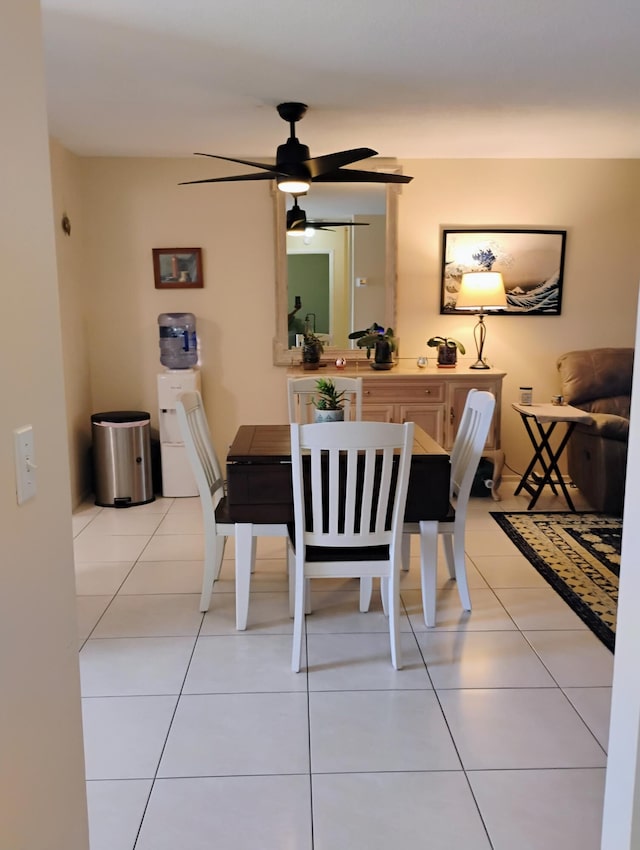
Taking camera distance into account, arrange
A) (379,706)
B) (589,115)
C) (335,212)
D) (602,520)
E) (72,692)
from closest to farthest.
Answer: (72,692)
(379,706)
(589,115)
(602,520)
(335,212)

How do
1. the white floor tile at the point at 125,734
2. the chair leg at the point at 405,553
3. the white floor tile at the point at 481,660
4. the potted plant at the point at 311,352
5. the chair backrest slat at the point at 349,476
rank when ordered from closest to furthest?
the white floor tile at the point at 125,734
the chair backrest slat at the point at 349,476
the white floor tile at the point at 481,660
the chair leg at the point at 405,553
the potted plant at the point at 311,352

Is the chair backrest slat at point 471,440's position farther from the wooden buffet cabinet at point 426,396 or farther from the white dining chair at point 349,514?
the wooden buffet cabinet at point 426,396

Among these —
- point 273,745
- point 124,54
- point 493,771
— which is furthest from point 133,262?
point 493,771

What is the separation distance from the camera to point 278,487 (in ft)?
9.72

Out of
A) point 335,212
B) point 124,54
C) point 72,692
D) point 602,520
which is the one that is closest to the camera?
point 72,692

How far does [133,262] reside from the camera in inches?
205

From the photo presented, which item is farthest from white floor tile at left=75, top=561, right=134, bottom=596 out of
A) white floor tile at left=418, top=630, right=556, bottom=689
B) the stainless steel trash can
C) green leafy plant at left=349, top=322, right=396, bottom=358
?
green leafy plant at left=349, top=322, right=396, bottom=358

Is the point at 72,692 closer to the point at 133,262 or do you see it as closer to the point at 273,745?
the point at 273,745

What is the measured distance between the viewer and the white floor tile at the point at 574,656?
261cm

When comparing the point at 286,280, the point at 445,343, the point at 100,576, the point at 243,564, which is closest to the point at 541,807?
the point at 243,564

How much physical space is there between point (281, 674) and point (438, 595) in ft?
3.40

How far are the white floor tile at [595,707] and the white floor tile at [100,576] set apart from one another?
2.17 m

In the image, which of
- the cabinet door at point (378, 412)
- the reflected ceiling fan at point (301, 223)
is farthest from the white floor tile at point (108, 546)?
the reflected ceiling fan at point (301, 223)

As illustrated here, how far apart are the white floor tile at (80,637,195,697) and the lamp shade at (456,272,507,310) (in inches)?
125
